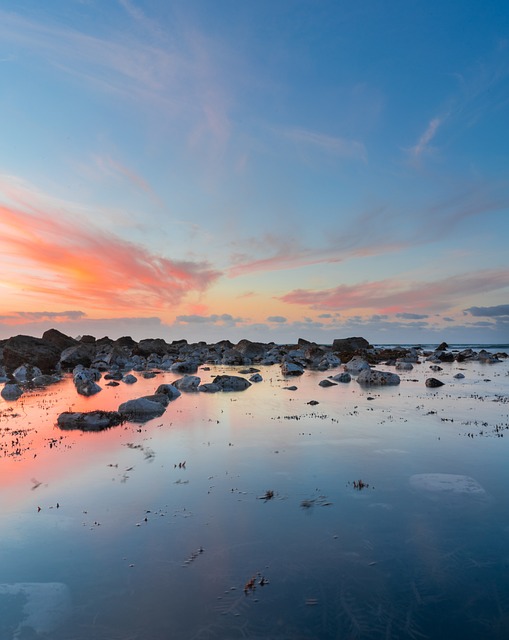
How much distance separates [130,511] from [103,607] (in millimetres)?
4301

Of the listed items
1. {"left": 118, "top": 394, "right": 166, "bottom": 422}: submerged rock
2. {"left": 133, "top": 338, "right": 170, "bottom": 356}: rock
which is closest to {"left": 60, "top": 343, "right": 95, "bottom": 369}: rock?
{"left": 133, "top": 338, "right": 170, "bottom": 356}: rock

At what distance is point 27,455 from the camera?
703 inches

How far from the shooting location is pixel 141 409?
92.9 feet

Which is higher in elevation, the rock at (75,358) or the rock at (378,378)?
the rock at (75,358)

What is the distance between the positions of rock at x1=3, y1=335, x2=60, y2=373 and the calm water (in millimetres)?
53016

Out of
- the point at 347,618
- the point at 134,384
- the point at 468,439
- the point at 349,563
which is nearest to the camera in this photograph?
the point at 347,618

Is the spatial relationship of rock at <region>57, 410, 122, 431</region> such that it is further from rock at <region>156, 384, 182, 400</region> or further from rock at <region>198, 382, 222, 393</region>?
rock at <region>198, 382, 222, 393</region>

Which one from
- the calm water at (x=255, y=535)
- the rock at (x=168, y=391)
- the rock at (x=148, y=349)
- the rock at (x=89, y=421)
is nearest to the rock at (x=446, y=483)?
the calm water at (x=255, y=535)

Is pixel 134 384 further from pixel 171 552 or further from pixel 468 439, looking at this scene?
pixel 171 552

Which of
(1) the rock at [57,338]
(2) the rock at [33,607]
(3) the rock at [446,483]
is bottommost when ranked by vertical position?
(2) the rock at [33,607]

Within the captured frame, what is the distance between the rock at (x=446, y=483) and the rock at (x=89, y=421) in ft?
55.9

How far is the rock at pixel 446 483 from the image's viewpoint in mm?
13312

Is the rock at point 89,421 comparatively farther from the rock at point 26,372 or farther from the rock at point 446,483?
the rock at point 26,372

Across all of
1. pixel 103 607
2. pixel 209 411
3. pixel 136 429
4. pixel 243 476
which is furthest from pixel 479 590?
pixel 209 411
